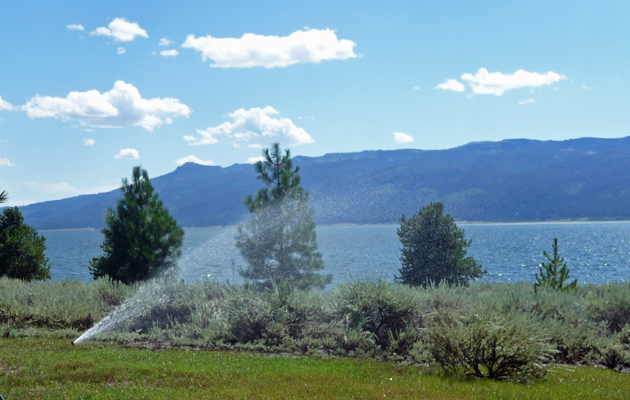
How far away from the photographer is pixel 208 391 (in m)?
7.88

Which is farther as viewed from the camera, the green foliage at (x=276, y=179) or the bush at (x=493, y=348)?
the green foliage at (x=276, y=179)

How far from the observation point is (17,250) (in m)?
26.0

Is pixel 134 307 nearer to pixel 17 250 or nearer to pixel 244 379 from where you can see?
pixel 244 379

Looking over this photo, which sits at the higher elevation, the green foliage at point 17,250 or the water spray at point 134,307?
the green foliage at point 17,250

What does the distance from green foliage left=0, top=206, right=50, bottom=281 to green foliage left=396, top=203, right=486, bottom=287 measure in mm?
19491

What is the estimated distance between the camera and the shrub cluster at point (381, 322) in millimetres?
9164

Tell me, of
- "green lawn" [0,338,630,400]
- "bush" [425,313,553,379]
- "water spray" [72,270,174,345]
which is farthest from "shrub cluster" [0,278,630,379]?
"green lawn" [0,338,630,400]

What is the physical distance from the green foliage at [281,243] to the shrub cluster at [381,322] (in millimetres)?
2613

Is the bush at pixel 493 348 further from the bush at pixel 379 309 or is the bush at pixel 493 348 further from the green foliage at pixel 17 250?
the green foliage at pixel 17 250

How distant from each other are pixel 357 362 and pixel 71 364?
5831mm

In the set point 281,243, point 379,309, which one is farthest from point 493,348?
point 281,243

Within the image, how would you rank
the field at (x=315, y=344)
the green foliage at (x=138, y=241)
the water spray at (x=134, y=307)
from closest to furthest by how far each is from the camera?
the field at (x=315, y=344), the water spray at (x=134, y=307), the green foliage at (x=138, y=241)

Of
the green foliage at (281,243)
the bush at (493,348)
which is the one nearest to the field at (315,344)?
the bush at (493,348)

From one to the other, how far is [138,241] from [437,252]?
42.8ft
